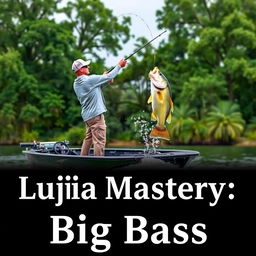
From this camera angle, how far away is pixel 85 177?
9539 millimetres

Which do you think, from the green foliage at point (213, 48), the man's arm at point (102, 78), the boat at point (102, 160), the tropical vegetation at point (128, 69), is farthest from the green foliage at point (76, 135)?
the man's arm at point (102, 78)

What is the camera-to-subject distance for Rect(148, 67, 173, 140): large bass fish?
958 cm

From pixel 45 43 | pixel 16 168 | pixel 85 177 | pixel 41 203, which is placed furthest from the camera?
pixel 45 43

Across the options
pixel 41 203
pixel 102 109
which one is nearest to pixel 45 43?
pixel 102 109

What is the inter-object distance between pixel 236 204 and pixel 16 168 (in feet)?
23.3

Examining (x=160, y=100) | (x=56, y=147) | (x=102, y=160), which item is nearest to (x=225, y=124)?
(x=56, y=147)

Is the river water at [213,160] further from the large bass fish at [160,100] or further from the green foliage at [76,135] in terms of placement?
the green foliage at [76,135]

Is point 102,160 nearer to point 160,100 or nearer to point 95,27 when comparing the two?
point 160,100

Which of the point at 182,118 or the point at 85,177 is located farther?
the point at 182,118

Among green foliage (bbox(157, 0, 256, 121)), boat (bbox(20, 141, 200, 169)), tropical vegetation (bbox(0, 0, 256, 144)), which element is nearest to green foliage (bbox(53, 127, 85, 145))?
tropical vegetation (bbox(0, 0, 256, 144))

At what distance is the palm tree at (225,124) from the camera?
31.3m

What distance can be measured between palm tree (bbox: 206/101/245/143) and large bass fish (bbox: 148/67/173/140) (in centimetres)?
2153

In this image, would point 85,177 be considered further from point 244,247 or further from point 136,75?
point 136,75

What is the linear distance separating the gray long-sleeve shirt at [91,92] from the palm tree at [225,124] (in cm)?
2191
